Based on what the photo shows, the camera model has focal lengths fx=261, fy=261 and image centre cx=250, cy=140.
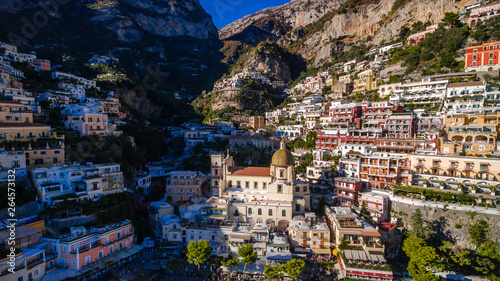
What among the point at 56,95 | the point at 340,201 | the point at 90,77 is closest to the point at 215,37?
the point at 90,77

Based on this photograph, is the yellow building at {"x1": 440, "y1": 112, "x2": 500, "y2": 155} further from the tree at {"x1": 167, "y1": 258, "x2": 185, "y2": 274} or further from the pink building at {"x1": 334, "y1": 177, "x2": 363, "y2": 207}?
the tree at {"x1": 167, "y1": 258, "x2": 185, "y2": 274}

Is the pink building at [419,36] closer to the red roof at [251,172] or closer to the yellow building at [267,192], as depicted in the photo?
the yellow building at [267,192]

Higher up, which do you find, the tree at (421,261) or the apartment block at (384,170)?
the apartment block at (384,170)

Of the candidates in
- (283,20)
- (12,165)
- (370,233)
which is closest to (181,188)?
(12,165)

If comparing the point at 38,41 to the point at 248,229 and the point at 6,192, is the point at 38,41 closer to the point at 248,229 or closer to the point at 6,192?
the point at 6,192

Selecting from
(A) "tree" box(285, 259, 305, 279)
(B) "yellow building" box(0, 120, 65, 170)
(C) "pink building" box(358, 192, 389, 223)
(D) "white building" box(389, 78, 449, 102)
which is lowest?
(A) "tree" box(285, 259, 305, 279)

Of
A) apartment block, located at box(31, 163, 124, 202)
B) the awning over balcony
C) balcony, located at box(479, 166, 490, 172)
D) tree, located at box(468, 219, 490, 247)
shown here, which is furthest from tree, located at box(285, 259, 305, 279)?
balcony, located at box(479, 166, 490, 172)

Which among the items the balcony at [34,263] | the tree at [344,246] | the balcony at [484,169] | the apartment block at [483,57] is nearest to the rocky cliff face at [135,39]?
the balcony at [34,263]
